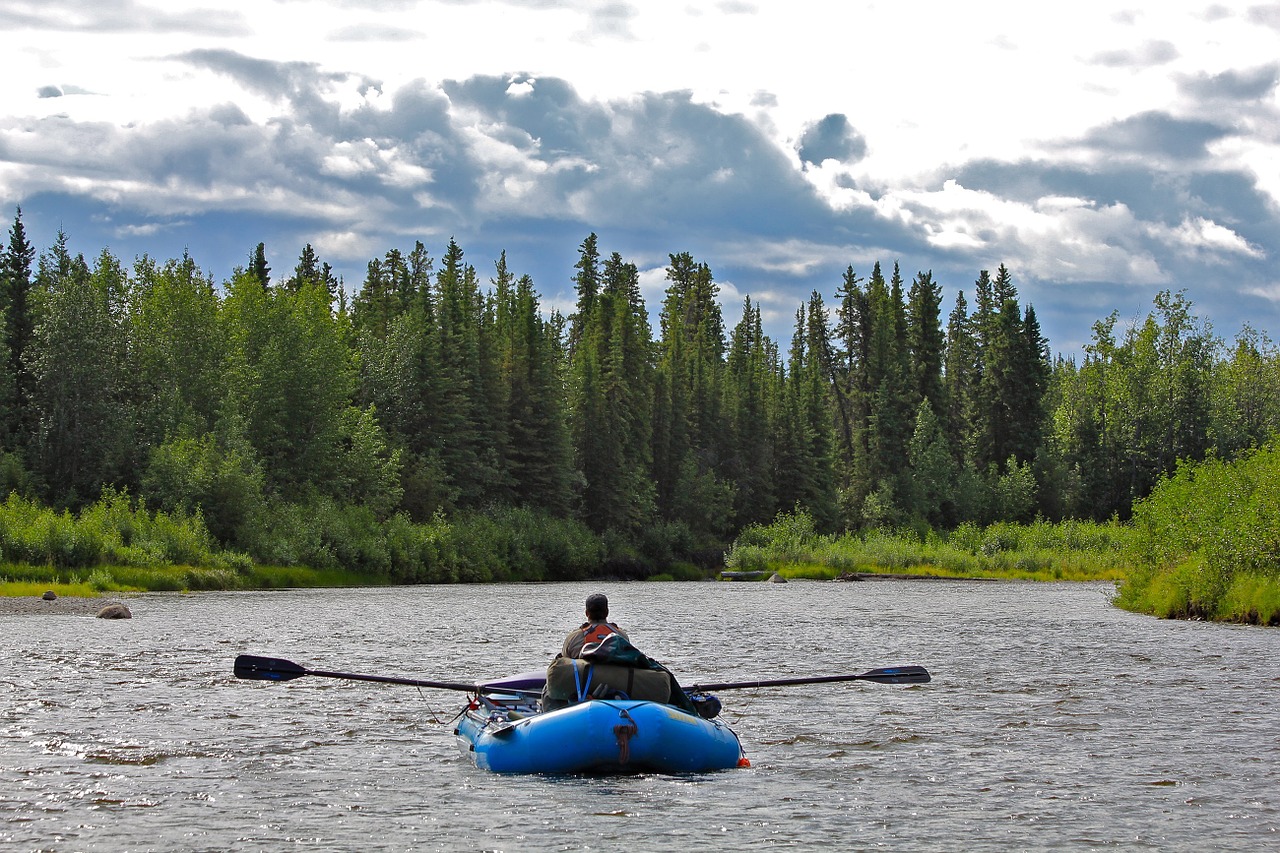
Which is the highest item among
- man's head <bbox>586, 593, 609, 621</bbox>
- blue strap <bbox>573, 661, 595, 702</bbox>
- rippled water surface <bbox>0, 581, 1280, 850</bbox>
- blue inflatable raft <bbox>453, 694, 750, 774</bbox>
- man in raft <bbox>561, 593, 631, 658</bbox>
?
man's head <bbox>586, 593, 609, 621</bbox>

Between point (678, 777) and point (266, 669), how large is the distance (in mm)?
6875

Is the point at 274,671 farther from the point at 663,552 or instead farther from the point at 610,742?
the point at 663,552

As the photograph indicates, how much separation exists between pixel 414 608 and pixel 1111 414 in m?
74.0

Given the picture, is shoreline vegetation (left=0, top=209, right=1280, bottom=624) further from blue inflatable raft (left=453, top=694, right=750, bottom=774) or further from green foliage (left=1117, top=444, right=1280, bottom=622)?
blue inflatable raft (left=453, top=694, right=750, bottom=774)

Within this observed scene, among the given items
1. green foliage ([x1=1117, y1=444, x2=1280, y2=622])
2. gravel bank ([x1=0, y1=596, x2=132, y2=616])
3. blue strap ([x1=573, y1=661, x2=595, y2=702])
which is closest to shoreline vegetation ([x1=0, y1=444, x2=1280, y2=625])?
green foliage ([x1=1117, y1=444, x2=1280, y2=622])

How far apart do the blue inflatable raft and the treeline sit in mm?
42259

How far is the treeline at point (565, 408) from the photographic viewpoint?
6162 cm

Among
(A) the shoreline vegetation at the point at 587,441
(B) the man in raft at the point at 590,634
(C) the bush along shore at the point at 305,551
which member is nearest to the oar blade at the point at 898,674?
(B) the man in raft at the point at 590,634

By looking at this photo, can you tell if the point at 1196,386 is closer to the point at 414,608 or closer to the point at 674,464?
the point at 674,464

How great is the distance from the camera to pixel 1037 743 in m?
17.2

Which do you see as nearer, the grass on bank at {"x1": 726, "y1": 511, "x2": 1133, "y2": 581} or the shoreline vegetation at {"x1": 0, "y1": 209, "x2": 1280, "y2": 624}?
the shoreline vegetation at {"x1": 0, "y1": 209, "x2": 1280, "y2": 624}

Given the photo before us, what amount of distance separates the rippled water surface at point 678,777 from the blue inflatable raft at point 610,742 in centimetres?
22

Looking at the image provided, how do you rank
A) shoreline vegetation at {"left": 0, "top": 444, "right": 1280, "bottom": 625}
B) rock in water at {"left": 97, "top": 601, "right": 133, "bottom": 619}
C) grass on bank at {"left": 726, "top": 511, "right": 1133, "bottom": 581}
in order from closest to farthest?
rock in water at {"left": 97, "top": 601, "right": 133, "bottom": 619}, shoreline vegetation at {"left": 0, "top": 444, "right": 1280, "bottom": 625}, grass on bank at {"left": 726, "top": 511, "right": 1133, "bottom": 581}

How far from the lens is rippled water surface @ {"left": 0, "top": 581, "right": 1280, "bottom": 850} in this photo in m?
12.2
